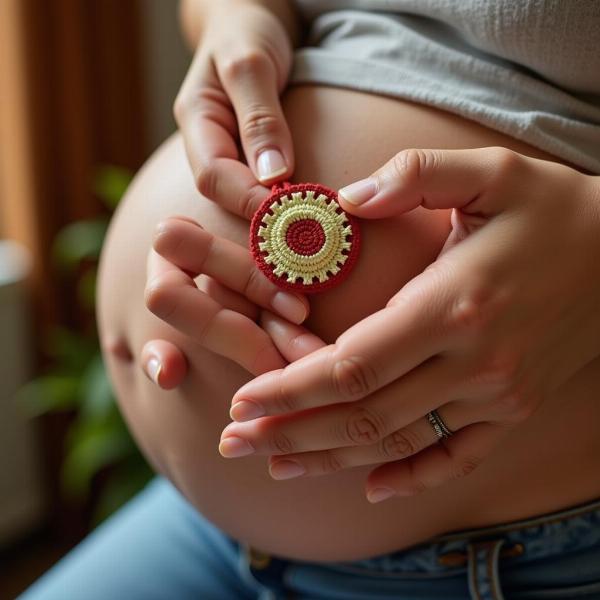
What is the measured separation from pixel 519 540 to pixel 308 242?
0.35m

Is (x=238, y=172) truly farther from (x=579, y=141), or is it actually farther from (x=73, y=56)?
(x=73, y=56)

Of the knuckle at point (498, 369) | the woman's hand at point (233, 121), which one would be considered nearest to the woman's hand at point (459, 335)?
the knuckle at point (498, 369)

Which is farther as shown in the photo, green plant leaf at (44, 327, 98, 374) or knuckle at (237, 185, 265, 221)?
green plant leaf at (44, 327, 98, 374)

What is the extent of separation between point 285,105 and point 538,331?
0.36 m

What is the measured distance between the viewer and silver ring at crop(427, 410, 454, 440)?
0.59 meters

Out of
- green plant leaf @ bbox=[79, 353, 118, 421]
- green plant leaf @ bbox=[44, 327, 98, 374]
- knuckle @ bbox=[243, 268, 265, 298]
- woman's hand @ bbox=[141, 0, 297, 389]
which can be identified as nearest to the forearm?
woman's hand @ bbox=[141, 0, 297, 389]

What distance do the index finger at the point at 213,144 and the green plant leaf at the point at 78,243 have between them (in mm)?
1033

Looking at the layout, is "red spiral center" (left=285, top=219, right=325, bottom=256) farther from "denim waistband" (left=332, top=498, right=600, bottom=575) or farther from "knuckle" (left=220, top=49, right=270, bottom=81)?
"denim waistband" (left=332, top=498, right=600, bottom=575)

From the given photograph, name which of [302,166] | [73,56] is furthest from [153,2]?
[302,166]

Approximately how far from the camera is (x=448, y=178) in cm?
56

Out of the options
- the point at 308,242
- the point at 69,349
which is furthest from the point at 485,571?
the point at 69,349

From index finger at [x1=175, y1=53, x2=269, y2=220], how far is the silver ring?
0.79 feet

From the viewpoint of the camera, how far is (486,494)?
2.24 ft

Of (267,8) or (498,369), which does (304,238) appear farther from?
(267,8)
